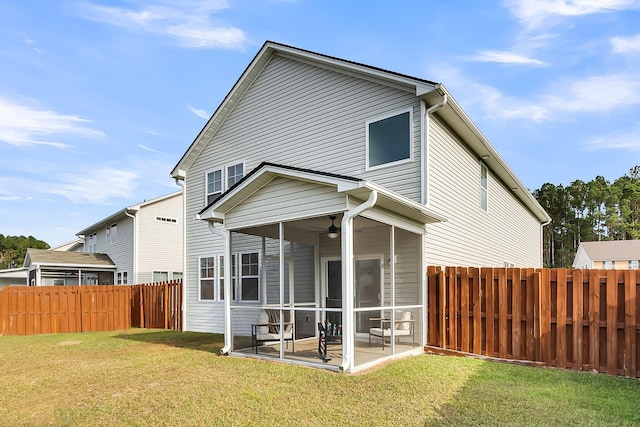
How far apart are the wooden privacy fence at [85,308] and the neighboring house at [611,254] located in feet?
126

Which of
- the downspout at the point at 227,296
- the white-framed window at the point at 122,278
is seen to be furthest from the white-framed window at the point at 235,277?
the white-framed window at the point at 122,278

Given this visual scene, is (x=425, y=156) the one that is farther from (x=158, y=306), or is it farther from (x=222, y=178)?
(x=158, y=306)

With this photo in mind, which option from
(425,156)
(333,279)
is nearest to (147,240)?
(333,279)

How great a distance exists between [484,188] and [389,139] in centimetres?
494

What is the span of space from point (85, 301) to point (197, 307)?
13.6 feet

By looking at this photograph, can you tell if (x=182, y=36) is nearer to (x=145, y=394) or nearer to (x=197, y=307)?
(x=197, y=307)

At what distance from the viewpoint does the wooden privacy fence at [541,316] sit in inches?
273

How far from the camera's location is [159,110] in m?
15.2

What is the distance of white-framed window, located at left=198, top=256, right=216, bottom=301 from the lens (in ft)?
44.9

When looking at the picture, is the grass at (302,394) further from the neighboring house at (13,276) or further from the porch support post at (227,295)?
the neighboring house at (13,276)

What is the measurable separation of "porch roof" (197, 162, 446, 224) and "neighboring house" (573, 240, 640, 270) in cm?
3821

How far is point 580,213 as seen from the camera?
4581cm

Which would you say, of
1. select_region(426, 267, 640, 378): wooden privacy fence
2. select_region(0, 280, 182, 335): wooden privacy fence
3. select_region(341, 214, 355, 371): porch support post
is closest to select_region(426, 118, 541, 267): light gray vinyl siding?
select_region(426, 267, 640, 378): wooden privacy fence

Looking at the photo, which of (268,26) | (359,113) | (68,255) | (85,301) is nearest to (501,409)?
(359,113)
